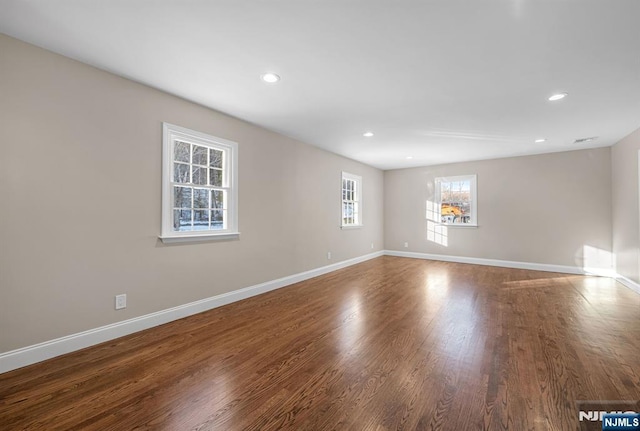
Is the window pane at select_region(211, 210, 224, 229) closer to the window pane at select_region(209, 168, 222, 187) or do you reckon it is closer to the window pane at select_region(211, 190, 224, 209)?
the window pane at select_region(211, 190, 224, 209)

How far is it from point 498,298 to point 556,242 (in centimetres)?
311

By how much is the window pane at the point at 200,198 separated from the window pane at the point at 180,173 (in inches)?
7.4

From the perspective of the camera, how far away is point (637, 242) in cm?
416

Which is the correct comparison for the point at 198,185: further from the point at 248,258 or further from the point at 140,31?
the point at 140,31

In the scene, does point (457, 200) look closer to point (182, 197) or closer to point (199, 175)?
point (199, 175)

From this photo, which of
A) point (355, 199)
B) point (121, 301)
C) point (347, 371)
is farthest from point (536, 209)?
point (121, 301)

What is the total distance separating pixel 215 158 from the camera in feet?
11.9

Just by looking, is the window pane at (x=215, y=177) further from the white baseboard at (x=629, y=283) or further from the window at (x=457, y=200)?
the white baseboard at (x=629, y=283)

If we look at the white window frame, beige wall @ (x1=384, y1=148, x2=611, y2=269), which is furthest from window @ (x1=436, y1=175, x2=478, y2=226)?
the white window frame

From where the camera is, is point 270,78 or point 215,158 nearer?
point 270,78

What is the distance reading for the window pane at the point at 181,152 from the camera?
318 cm

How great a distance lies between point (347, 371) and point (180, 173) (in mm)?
2809

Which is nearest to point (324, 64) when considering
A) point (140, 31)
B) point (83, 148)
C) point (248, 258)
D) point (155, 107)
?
point (140, 31)

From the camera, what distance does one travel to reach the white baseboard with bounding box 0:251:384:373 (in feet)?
6.94
